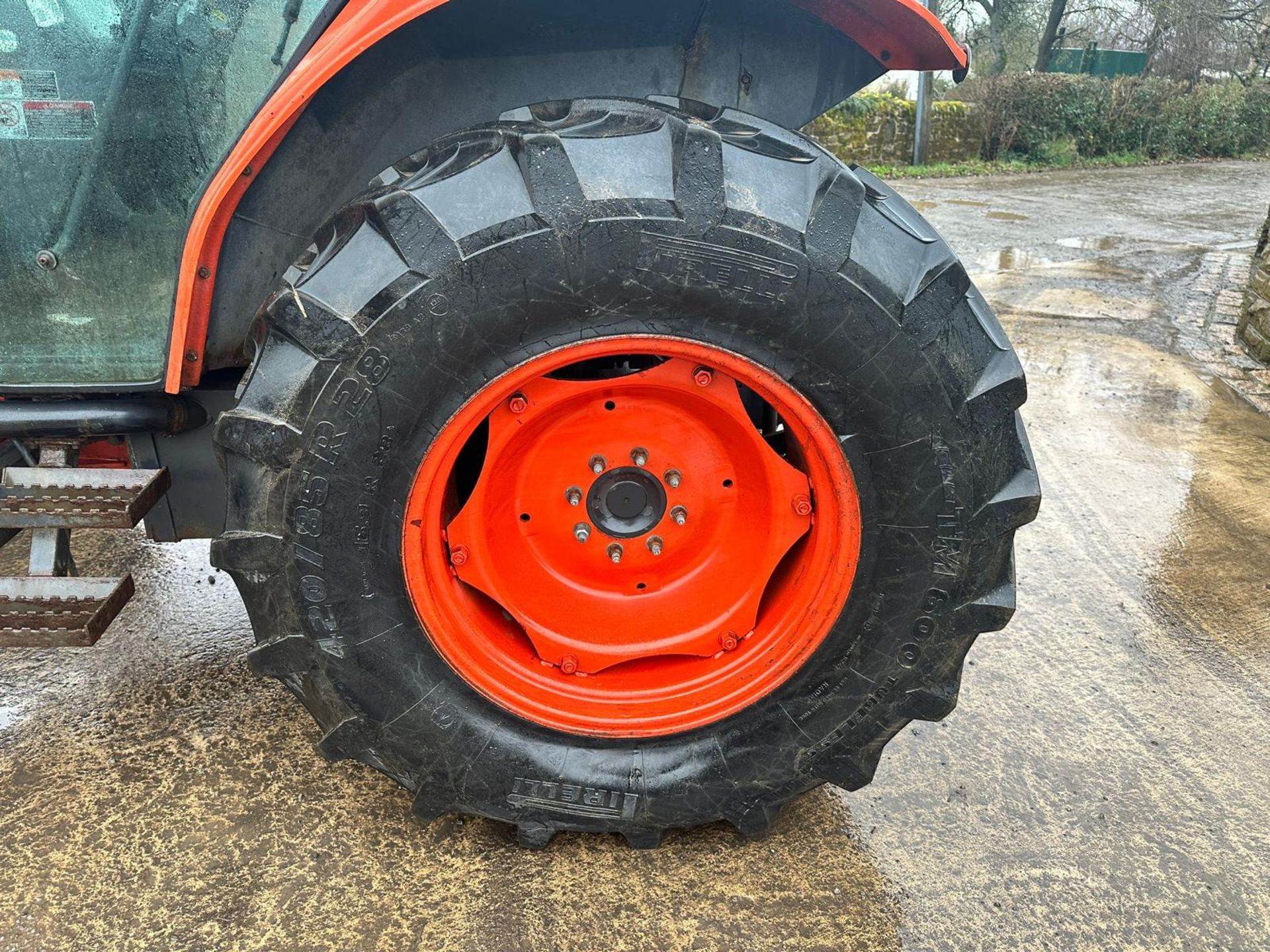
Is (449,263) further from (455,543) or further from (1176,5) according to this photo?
(1176,5)

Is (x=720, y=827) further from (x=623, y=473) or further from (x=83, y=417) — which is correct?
(x=83, y=417)

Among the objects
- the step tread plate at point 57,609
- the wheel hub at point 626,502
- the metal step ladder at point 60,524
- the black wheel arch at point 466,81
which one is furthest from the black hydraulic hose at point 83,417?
the wheel hub at point 626,502

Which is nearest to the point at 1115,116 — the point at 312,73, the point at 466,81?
the point at 466,81

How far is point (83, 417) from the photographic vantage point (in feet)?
5.84

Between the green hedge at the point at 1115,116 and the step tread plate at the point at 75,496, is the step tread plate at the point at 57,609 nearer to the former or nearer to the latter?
the step tread plate at the point at 75,496

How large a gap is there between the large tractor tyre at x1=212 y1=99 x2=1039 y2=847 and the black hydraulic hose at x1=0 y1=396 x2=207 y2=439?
404 millimetres

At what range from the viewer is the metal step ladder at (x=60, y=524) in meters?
1.75

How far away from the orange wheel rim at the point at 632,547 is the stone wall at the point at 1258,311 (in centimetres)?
448

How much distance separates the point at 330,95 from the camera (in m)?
1.60

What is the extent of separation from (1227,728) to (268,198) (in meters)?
2.41

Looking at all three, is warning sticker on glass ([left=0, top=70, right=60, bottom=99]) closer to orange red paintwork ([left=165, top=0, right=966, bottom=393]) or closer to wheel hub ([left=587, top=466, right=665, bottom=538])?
orange red paintwork ([left=165, top=0, right=966, bottom=393])

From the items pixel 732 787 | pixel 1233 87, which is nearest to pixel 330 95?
pixel 732 787

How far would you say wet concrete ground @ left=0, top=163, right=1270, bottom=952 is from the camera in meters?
1.68

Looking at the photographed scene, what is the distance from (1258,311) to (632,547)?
491 cm
